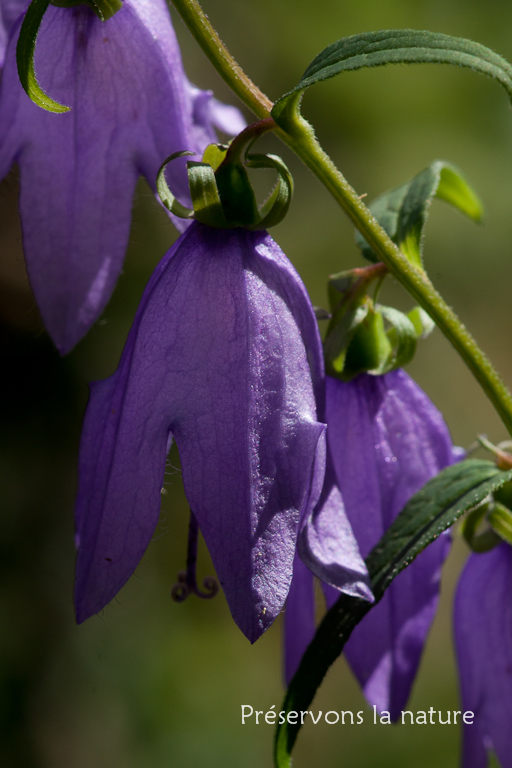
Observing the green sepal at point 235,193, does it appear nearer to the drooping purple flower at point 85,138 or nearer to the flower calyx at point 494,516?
the drooping purple flower at point 85,138

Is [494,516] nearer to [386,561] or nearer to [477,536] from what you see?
[477,536]

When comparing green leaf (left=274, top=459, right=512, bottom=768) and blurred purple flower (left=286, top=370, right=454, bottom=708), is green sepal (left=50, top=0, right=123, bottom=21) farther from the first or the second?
green leaf (left=274, top=459, right=512, bottom=768)

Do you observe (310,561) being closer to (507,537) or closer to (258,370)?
(258,370)

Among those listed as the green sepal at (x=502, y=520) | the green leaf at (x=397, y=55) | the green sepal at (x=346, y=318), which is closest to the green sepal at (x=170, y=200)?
the green leaf at (x=397, y=55)

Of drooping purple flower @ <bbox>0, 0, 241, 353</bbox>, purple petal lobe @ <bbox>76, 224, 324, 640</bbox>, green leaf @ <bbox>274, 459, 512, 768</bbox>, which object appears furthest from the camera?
drooping purple flower @ <bbox>0, 0, 241, 353</bbox>

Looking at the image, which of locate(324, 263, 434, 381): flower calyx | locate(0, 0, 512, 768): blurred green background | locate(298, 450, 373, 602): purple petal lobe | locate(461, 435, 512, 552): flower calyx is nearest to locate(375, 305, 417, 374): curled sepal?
locate(324, 263, 434, 381): flower calyx
